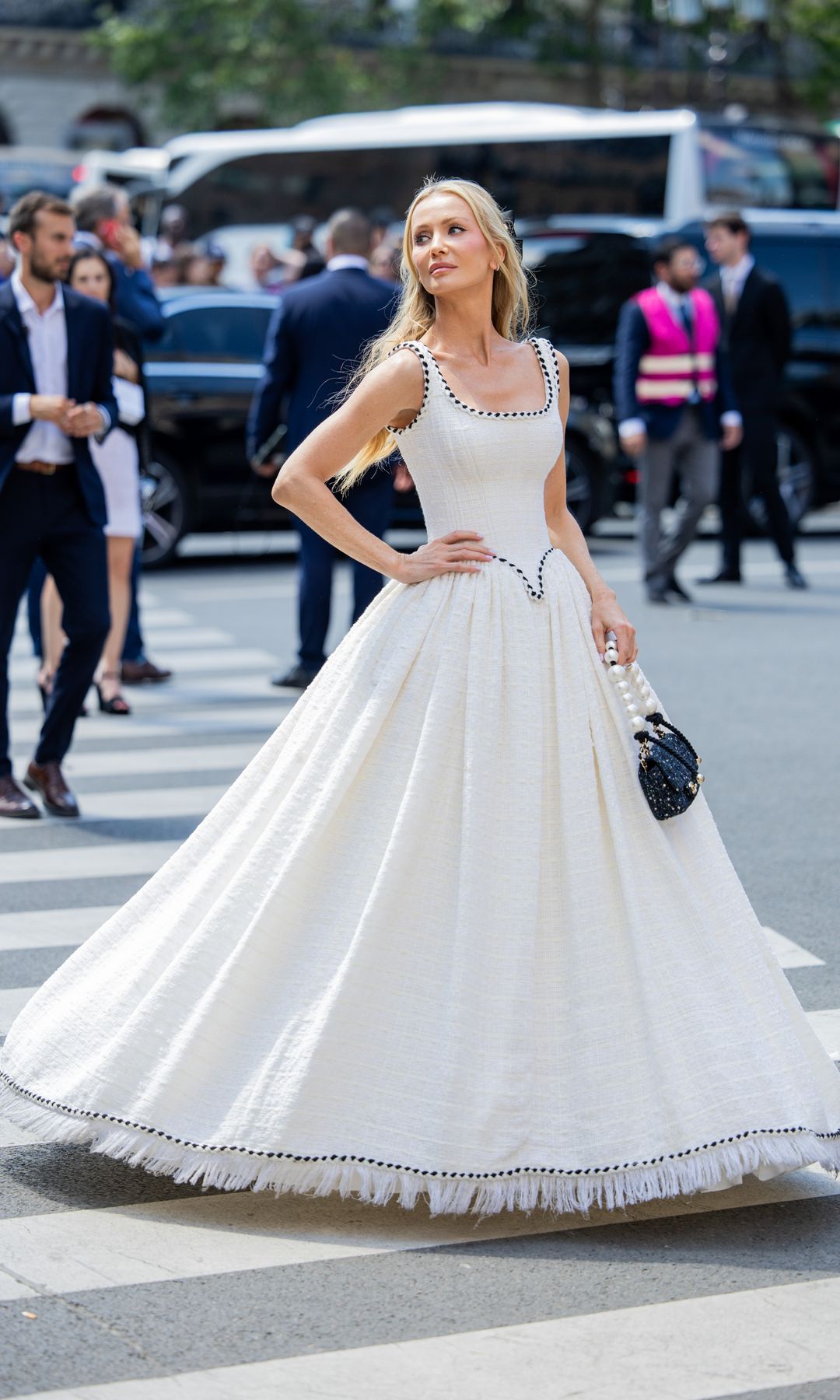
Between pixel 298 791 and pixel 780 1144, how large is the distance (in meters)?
1.10

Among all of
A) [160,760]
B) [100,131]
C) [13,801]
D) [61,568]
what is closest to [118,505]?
[160,760]

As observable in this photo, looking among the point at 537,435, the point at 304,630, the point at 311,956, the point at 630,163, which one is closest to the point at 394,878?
the point at 311,956

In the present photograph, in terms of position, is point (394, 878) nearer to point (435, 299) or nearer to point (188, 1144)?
point (188, 1144)

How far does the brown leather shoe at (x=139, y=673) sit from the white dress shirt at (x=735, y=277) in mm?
5003

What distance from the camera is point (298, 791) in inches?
163

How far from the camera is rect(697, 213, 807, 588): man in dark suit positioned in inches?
529

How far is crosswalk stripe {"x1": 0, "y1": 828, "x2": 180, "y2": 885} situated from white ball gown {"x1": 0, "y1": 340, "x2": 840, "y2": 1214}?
2507 millimetres

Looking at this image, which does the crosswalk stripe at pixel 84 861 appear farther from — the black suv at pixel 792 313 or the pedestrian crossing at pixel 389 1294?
the black suv at pixel 792 313

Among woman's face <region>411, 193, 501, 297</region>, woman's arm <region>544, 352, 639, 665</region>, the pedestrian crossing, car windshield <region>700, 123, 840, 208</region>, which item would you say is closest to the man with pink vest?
woman's arm <region>544, 352, 639, 665</region>

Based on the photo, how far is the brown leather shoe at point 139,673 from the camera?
34.5 ft

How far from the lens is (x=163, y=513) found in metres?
14.1

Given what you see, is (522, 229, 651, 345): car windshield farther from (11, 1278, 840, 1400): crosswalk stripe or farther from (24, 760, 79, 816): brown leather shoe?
(11, 1278, 840, 1400): crosswalk stripe

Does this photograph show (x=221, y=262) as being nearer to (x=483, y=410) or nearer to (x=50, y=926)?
(x=50, y=926)

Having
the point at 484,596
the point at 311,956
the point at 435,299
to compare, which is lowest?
the point at 311,956
